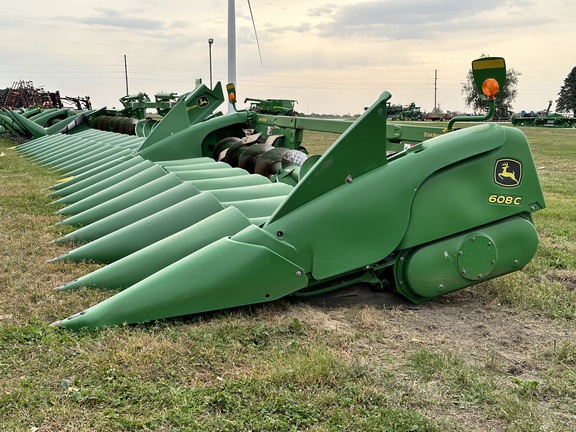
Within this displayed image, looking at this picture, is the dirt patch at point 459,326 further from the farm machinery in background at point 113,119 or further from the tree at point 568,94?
the tree at point 568,94

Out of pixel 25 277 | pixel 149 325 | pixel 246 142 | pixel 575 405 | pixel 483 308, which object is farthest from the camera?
pixel 246 142

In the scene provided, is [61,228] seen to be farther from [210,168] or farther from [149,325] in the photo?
[149,325]

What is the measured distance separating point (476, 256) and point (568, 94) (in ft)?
255

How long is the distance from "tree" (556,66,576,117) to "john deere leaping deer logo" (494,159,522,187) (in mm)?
72415

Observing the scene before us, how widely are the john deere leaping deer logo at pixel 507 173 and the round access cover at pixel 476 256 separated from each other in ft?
1.20

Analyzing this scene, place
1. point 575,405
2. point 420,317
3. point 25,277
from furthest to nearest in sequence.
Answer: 1. point 25,277
2. point 420,317
3. point 575,405

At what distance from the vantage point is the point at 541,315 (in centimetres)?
337

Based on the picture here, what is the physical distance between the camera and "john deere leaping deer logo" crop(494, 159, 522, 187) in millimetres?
3348

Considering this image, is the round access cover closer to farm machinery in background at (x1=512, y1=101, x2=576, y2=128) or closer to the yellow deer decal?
the yellow deer decal

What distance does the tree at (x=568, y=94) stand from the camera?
6850 cm

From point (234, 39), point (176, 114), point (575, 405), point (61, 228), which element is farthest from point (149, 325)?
point (234, 39)

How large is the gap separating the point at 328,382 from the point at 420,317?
1023 mm

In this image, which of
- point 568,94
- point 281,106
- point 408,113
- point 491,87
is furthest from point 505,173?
point 568,94

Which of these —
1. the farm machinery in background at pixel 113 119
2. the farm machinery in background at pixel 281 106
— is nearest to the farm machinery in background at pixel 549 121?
the farm machinery in background at pixel 281 106
